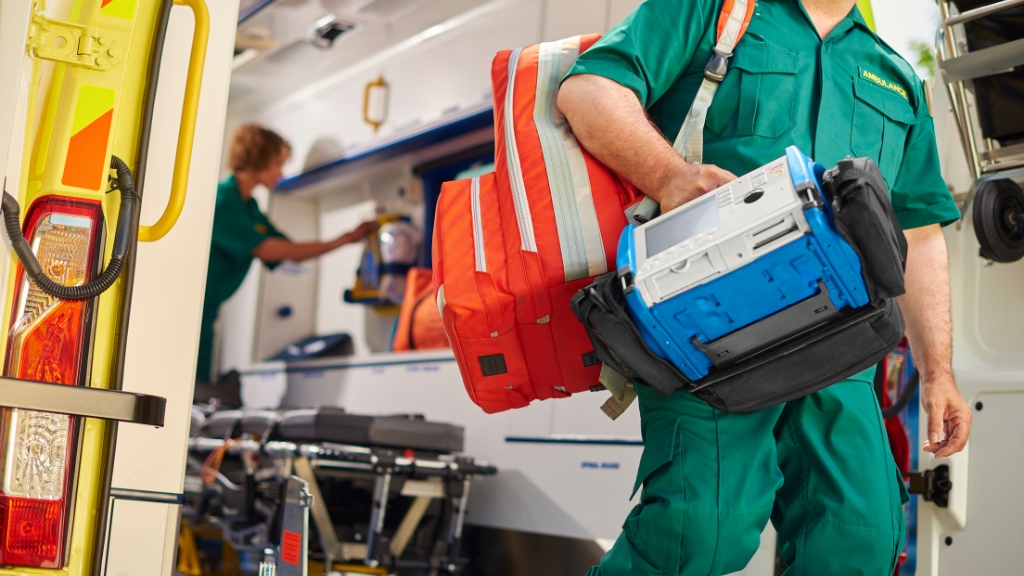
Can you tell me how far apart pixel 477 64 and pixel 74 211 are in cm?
399

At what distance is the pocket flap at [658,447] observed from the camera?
5.75 feet

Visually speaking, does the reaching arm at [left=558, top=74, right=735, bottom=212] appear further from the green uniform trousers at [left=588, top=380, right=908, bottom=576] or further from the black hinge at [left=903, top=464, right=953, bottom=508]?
the black hinge at [left=903, top=464, right=953, bottom=508]

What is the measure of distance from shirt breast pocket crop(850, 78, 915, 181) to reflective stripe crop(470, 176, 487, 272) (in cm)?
75

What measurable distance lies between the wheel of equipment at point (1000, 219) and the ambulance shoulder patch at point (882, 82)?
769 millimetres

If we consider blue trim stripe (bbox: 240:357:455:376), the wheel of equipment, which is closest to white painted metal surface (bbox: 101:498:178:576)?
the wheel of equipment

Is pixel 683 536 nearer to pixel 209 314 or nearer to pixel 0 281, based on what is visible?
pixel 0 281

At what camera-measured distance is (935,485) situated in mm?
2760

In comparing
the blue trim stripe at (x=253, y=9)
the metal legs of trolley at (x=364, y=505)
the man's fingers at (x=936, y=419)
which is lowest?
the metal legs of trolley at (x=364, y=505)

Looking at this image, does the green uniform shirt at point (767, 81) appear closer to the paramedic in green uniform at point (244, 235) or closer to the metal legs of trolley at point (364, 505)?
the metal legs of trolley at point (364, 505)

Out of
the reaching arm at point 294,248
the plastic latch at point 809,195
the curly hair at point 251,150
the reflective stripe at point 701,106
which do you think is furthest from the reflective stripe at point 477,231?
the curly hair at point 251,150

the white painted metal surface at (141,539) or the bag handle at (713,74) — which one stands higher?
the bag handle at (713,74)

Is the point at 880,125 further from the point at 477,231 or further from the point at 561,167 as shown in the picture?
the point at 477,231

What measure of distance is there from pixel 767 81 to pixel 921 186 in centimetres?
54

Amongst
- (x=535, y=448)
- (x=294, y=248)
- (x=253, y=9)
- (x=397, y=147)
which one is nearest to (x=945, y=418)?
(x=535, y=448)
